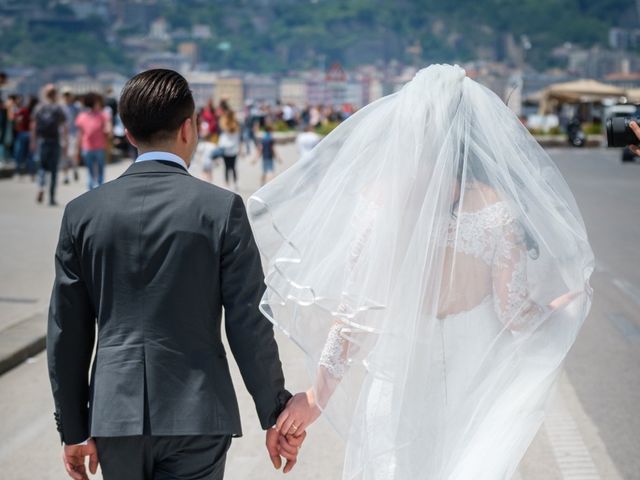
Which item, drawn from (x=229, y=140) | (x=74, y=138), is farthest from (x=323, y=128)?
(x=229, y=140)

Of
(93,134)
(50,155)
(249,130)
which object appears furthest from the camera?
(249,130)

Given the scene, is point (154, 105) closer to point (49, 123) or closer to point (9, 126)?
point (49, 123)

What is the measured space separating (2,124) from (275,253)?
68.3ft

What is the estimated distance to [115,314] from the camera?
2.81 m

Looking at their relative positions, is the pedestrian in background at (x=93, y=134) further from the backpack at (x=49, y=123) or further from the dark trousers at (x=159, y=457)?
the dark trousers at (x=159, y=457)

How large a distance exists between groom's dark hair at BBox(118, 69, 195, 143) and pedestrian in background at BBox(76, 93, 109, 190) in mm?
14131

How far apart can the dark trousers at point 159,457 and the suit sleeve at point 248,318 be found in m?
0.18

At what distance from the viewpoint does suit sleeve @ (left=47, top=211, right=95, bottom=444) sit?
2863mm

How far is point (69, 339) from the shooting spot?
2877mm

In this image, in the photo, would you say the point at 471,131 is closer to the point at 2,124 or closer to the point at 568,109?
the point at 2,124

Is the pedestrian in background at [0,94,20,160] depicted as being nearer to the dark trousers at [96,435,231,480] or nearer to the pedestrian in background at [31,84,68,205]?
the pedestrian in background at [31,84,68,205]

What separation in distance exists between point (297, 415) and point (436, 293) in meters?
0.55

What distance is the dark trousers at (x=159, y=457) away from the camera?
9.25ft

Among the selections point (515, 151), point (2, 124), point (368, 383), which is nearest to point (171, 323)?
point (368, 383)
